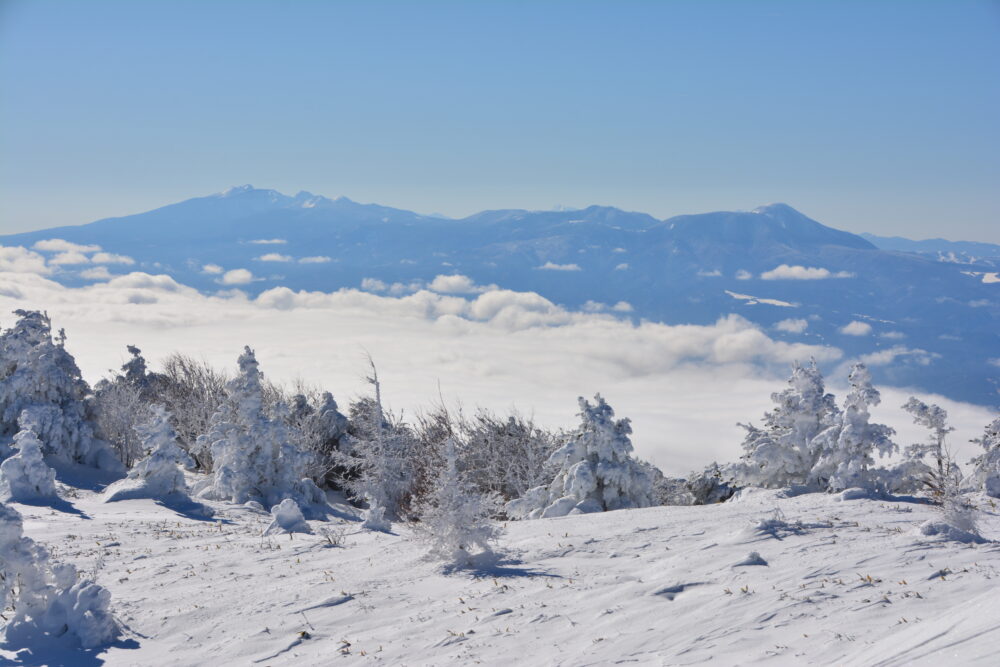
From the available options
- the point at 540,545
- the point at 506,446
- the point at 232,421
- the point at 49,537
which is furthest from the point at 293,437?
the point at 540,545

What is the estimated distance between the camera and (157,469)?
70.4 feet

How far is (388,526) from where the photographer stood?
16.0 m

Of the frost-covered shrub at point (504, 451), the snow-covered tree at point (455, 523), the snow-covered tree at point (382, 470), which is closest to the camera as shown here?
the snow-covered tree at point (455, 523)

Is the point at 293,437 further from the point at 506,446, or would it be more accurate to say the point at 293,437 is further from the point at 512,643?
the point at 512,643

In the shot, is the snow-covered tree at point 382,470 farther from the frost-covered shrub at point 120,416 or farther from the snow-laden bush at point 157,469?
the frost-covered shrub at point 120,416

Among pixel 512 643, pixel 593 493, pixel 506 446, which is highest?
pixel 512 643

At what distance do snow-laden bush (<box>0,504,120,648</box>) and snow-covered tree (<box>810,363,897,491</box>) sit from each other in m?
14.2

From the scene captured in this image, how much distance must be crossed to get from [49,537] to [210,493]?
948cm

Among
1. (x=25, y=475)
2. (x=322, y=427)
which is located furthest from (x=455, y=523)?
(x=322, y=427)

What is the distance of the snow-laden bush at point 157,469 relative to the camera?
21297 millimetres

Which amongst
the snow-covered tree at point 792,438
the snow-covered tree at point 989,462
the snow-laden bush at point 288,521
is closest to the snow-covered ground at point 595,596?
the snow-covered tree at point 989,462

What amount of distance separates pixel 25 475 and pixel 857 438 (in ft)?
73.0

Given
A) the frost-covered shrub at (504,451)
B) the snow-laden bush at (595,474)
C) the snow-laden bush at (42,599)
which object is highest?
the snow-laden bush at (42,599)

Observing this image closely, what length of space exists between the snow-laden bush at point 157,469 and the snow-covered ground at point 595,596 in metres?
6.95
